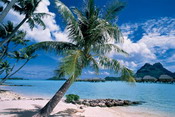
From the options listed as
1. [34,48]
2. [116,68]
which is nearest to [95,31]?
[116,68]

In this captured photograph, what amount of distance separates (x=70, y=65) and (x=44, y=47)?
2924 millimetres

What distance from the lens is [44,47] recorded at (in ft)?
24.0

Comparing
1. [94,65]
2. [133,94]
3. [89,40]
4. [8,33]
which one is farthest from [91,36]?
[133,94]

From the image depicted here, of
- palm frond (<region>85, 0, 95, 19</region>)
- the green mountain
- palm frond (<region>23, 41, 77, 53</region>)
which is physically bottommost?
palm frond (<region>23, 41, 77, 53</region>)

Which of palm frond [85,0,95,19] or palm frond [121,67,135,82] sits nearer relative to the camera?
palm frond [121,67,135,82]

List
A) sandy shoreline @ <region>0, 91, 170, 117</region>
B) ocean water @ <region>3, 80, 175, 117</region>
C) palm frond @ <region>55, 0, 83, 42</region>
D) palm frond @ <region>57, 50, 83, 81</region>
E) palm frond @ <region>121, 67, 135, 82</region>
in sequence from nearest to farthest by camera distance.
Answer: palm frond @ <region>57, 50, 83, 81</region> < palm frond @ <region>55, 0, 83, 42</region> < palm frond @ <region>121, 67, 135, 82</region> < sandy shoreline @ <region>0, 91, 170, 117</region> < ocean water @ <region>3, 80, 175, 117</region>

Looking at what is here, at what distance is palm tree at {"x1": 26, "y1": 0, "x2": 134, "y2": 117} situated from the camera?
6328 millimetres

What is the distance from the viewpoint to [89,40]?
7008mm

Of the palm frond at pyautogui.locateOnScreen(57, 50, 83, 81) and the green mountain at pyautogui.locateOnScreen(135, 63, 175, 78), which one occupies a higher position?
the green mountain at pyautogui.locateOnScreen(135, 63, 175, 78)

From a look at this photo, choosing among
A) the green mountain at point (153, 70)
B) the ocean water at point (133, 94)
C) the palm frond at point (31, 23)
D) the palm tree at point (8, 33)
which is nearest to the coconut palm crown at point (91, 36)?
the ocean water at point (133, 94)

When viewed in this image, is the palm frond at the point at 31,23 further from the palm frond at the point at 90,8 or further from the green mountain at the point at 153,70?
the green mountain at the point at 153,70

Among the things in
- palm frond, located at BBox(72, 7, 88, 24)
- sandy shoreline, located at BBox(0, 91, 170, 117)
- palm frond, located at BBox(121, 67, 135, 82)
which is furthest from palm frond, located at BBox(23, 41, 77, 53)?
sandy shoreline, located at BBox(0, 91, 170, 117)

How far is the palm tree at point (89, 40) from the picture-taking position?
249 inches

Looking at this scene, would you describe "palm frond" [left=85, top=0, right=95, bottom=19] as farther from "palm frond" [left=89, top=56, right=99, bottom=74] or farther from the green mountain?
the green mountain
